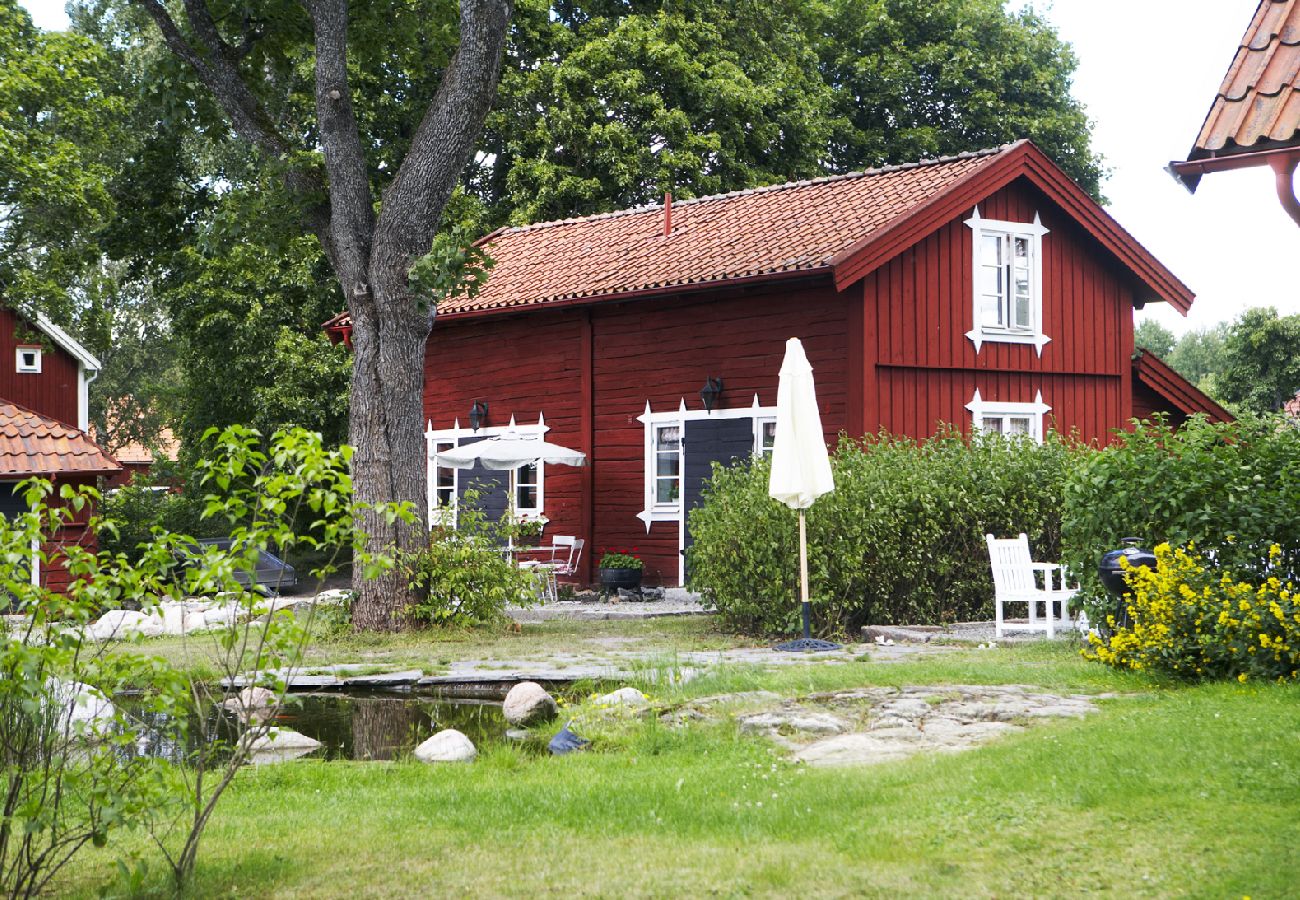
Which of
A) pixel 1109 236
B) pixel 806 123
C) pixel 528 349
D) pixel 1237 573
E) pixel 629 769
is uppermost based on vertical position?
pixel 806 123

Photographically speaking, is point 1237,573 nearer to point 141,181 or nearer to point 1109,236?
point 1109,236

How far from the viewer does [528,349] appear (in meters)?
22.3

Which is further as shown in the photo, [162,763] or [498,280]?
[498,280]

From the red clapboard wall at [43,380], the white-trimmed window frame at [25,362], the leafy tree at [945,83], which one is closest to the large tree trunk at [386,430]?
the red clapboard wall at [43,380]

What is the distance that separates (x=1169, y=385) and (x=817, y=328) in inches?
271

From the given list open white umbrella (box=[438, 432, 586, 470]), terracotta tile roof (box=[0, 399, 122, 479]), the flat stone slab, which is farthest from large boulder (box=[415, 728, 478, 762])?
terracotta tile roof (box=[0, 399, 122, 479])

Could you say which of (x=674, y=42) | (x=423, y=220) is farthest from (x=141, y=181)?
(x=674, y=42)

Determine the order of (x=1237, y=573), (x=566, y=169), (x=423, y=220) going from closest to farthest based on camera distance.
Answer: (x=1237, y=573) < (x=423, y=220) < (x=566, y=169)

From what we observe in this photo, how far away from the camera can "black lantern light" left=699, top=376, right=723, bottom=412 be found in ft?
63.7

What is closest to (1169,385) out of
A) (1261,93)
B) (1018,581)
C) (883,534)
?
(1018,581)

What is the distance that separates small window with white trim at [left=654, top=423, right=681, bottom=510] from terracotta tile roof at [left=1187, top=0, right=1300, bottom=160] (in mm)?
13420

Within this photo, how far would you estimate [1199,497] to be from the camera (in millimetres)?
9992

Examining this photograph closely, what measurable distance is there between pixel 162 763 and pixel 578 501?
52.9 ft

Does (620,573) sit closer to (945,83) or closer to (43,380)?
(43,380)
